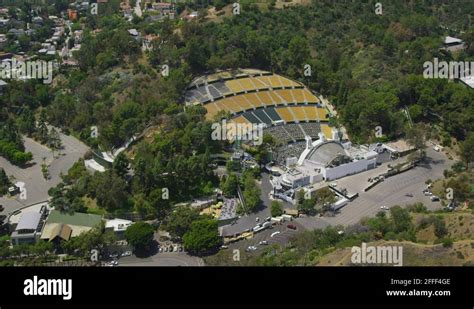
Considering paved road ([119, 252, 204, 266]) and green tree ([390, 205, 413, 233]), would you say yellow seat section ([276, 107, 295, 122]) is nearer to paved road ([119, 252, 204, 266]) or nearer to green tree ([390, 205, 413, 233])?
green tree ([390, 205, 413, 233])

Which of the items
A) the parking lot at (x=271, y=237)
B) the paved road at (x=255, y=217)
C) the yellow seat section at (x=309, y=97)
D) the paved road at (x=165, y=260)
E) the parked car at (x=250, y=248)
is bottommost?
the paved road at (x=165, y=260)

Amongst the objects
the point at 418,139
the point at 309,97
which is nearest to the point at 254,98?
the point at 309,97

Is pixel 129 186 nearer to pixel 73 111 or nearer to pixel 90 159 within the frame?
pixel 90 159

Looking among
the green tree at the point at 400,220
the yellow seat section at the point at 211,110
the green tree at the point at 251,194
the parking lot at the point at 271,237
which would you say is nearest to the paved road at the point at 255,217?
the green tree at the point at 251,194

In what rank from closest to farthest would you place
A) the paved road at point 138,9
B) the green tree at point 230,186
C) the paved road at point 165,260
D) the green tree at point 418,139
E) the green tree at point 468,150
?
1. the paved road at point 165,260
2. the green tree at point 230,186
3. the green tree at point 468,150
4. the green tree at point 418,139
5. the paved road at point 138,9

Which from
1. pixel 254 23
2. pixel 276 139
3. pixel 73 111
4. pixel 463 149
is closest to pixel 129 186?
pixel 276 139

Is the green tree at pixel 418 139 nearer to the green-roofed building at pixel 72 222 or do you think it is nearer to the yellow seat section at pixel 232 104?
the yellow seat section at pixel 232 104

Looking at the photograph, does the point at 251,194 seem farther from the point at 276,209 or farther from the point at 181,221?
the point at 181,221

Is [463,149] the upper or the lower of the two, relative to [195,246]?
upper
